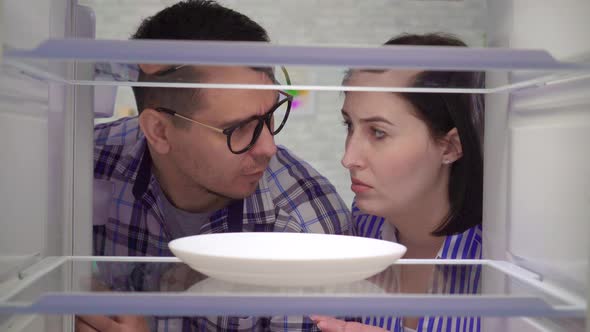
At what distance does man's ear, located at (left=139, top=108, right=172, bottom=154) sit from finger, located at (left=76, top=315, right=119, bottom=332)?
0.44 m

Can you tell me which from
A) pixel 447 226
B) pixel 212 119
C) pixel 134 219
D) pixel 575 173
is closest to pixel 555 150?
pixel 575 173

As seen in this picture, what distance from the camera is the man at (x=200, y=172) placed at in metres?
1.57

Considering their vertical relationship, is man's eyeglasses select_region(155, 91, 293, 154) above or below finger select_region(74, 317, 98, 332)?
above

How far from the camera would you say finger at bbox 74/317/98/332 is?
159 centimetres

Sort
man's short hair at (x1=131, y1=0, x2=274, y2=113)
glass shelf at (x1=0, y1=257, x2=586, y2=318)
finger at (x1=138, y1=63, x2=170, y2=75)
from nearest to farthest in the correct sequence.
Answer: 1. glass shelf at (x1=0, y1=257, x2=586, y2=318)
2. finger at (x1=138, y1=63, x2=170, y2=75)
3. man's short hair at (x1=131, y1=0, x2=274, y2=113)

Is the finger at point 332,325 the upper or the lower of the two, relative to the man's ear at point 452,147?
lower

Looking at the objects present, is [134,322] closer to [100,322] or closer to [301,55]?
[100,322]

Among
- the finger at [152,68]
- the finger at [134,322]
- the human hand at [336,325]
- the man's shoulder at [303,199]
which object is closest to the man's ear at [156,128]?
the finger at [152,68]

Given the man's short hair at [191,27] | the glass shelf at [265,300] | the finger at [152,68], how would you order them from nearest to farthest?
1. the glass shelf at [265,300]
2. the finger at [152,68]
3. the man's short hair at [191,27]

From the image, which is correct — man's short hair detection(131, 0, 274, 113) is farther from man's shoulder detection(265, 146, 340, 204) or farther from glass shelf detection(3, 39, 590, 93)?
glass shelf detection(3, 39, 590, 93)

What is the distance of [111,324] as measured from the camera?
5.30 ft

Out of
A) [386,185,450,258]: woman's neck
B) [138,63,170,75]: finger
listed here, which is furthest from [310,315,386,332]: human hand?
[138,63,170,75]: finger

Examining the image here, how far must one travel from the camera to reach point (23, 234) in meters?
1.23

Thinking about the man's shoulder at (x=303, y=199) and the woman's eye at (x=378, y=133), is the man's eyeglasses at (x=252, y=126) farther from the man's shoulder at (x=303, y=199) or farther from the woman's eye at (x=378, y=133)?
the woman's eye at (x=378, y=133)
